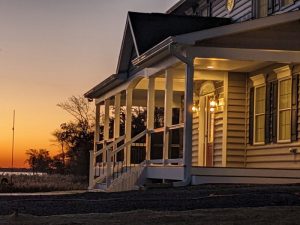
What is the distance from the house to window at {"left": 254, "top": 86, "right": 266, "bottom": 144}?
3 centimetres

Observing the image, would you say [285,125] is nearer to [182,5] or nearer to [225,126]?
[225,126]

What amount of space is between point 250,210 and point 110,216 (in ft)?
6.75

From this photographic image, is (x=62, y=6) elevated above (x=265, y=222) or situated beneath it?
elevated above

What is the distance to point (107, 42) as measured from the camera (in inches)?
1341

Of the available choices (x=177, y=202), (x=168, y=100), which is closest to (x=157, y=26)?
(x=168, y=100)

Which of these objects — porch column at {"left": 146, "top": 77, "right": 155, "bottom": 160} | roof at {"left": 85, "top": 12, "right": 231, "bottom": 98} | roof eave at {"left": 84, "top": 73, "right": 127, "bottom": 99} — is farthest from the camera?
roof eave at {"left": 84, "top": 73, "right": 127, "bottom": 99}

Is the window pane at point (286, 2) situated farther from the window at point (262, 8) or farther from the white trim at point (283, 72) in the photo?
the white trim at point (283, 72)

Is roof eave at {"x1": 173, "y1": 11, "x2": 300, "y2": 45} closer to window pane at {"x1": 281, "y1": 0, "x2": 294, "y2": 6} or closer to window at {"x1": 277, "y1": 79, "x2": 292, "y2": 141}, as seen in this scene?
window pane at {"x1": 281, "y1": 0, "x2": 294, "y2": 6}

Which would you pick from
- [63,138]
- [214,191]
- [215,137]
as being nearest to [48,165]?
[63,138]

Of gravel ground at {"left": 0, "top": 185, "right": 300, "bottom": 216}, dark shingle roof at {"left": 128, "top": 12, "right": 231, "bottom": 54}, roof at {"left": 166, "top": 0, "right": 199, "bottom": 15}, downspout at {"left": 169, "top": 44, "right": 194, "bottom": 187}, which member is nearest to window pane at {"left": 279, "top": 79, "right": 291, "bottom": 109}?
downspout at {"left": 169, "top": 44, "right": 194, "bottom": 187}

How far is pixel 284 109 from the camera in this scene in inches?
733

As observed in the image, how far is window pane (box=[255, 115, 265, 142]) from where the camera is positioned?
19844mm

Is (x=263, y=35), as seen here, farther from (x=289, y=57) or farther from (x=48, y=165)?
(x=48, y=165)

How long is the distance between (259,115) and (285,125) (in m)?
1.62
